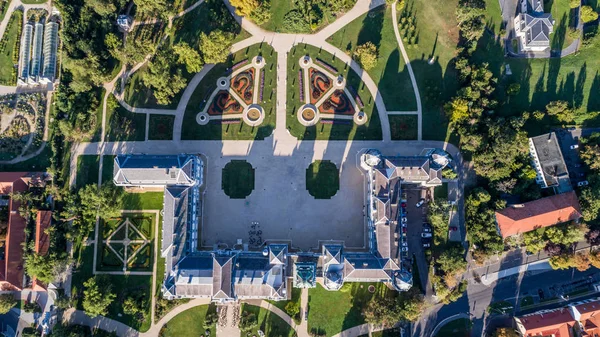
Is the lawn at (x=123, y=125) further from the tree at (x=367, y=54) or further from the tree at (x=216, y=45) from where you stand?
the tree at (x=367, y=54)

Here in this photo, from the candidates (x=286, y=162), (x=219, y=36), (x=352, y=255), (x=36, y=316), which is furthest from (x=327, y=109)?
(x=36, y=316)

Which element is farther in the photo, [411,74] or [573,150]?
[411,74]

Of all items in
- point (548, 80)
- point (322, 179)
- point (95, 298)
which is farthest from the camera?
point (548, 80)

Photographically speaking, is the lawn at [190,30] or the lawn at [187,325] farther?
the lawn at [190,30]

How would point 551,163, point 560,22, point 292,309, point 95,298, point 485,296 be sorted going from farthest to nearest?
point 560,22, point 485,296, point 551,163, point 292,309, point 95,298

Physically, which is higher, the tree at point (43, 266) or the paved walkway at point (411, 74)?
the paved walkway at point (411, 74)

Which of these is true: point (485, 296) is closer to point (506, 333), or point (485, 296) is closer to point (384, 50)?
point (506, 333)

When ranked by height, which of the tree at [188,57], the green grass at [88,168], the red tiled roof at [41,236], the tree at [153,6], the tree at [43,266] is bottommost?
the tree at [43,266]

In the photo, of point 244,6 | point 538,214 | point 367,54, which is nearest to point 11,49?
point 244,6

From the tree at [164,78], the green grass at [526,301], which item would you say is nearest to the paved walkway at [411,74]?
the green grass at [526,301]
